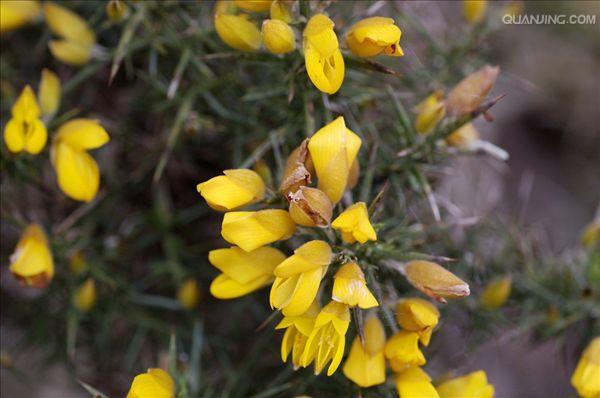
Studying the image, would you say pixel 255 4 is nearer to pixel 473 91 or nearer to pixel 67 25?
pixel 473 91

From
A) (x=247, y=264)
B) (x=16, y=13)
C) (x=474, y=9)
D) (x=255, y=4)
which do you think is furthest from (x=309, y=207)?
(x=16, y=13)

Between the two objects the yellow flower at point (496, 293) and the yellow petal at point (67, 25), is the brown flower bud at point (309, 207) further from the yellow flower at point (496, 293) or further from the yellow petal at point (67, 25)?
the yellow petal at point (67, 25)

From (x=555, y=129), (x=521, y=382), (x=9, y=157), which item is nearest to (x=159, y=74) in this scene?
(x=9, y=157)

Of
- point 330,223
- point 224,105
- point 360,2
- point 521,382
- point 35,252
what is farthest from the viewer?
point 521,382

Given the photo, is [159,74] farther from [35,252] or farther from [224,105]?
[35,252]

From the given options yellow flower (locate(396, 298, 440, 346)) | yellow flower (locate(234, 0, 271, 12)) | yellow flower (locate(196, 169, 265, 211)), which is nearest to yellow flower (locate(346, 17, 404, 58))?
yellow flower (locate(234, 0, 271, 12))

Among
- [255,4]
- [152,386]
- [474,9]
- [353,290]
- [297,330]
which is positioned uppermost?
[255,4]

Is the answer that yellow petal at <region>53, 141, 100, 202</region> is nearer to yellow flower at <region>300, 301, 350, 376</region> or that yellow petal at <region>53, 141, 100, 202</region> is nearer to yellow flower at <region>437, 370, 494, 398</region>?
yellow flower at <region>300, 301, 350, 376</region>
